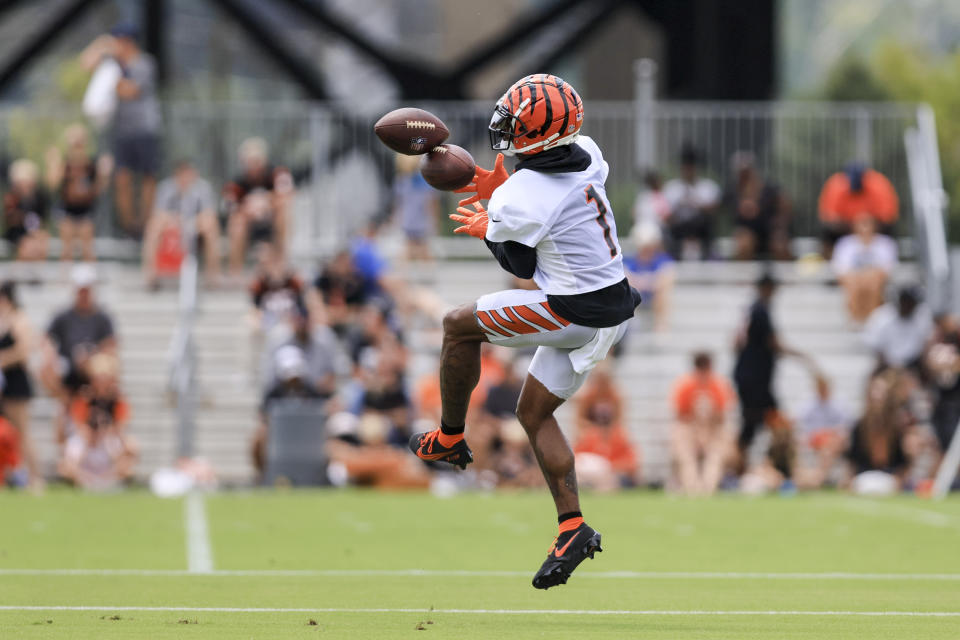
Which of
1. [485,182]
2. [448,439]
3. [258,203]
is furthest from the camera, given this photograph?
[258,203]

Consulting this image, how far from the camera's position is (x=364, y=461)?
17672mm

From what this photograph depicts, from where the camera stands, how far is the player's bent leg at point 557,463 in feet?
26.1

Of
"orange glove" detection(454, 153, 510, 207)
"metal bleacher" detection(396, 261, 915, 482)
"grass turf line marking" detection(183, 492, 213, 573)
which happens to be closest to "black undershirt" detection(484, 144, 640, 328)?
"orange glove" detection(454, 153, 510, 207)

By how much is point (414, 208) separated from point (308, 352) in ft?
11.9

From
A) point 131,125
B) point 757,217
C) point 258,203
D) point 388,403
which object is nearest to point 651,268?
point 757,217

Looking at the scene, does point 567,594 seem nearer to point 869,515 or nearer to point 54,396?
point 869,515

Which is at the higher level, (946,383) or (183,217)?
(183,217)

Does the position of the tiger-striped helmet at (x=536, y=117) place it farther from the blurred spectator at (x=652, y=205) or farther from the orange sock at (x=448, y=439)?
the blurred spectator at (x=652, y=205)

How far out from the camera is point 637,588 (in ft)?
31.4

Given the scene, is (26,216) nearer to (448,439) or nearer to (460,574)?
(460,574)

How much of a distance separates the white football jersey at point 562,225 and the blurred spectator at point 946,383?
1096cm

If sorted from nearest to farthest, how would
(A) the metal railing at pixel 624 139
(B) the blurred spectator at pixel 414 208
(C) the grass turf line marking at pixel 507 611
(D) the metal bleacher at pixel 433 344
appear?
(C) the grass turf line marking at pixel 507 611
(D) the metal bleacher at pixel 433 344
(B) the blurred spectator at pixel 414 208
(A) the metal railing at pixel 624 139

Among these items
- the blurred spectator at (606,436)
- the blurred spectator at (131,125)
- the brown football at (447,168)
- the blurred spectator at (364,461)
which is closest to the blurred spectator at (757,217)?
the blurred spectator at (606,436)

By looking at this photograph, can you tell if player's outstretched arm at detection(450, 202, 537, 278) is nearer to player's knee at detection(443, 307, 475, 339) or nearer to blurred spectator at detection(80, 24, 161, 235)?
player's knee at detection(443, 307, 475, 339)
